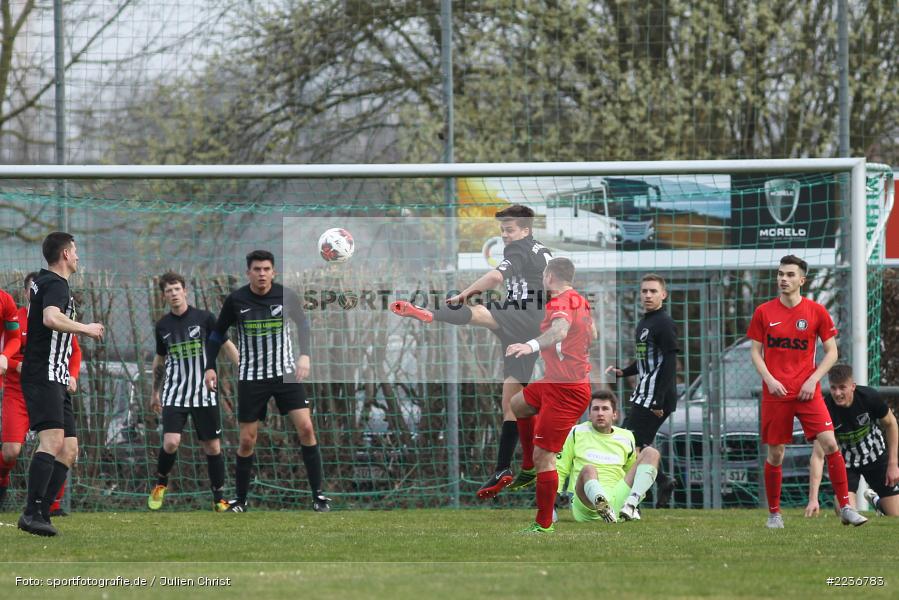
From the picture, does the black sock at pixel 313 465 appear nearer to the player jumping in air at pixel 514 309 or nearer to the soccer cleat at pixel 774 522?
the player jumping in air at pixel 514 309

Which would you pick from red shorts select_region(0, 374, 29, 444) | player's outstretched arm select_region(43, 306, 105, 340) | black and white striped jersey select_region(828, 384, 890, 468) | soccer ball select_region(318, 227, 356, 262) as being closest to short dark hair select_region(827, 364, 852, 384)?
black and white striped jersey select_region(828, 384, 890, 468)

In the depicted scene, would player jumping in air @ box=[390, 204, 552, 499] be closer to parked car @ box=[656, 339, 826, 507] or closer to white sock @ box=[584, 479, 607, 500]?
white sock @ box=[584, 479, 607, 500]

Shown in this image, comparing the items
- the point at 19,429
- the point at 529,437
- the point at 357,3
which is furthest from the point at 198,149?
the point at 529,437

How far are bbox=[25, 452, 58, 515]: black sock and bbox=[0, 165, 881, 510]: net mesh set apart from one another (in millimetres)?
3617

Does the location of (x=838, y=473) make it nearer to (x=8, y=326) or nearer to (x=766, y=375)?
(x=766, y=375)

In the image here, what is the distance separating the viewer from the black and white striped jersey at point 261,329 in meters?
10.3

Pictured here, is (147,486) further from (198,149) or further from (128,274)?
(198,149)

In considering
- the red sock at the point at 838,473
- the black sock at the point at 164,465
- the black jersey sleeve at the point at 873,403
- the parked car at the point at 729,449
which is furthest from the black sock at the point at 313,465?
the black jersey sleeve at the point at 873,403

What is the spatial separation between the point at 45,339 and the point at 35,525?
3.55 ft

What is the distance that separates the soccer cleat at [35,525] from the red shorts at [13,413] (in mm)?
1713

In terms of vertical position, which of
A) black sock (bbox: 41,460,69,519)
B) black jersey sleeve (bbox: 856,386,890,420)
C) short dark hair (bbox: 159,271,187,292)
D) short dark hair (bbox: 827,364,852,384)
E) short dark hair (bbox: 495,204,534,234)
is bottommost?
black sock (bbox: 41,460,69,519)

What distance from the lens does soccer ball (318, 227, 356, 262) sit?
33.8ft

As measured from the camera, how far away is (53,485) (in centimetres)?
799

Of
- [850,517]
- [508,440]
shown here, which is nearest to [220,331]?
[508,440]
